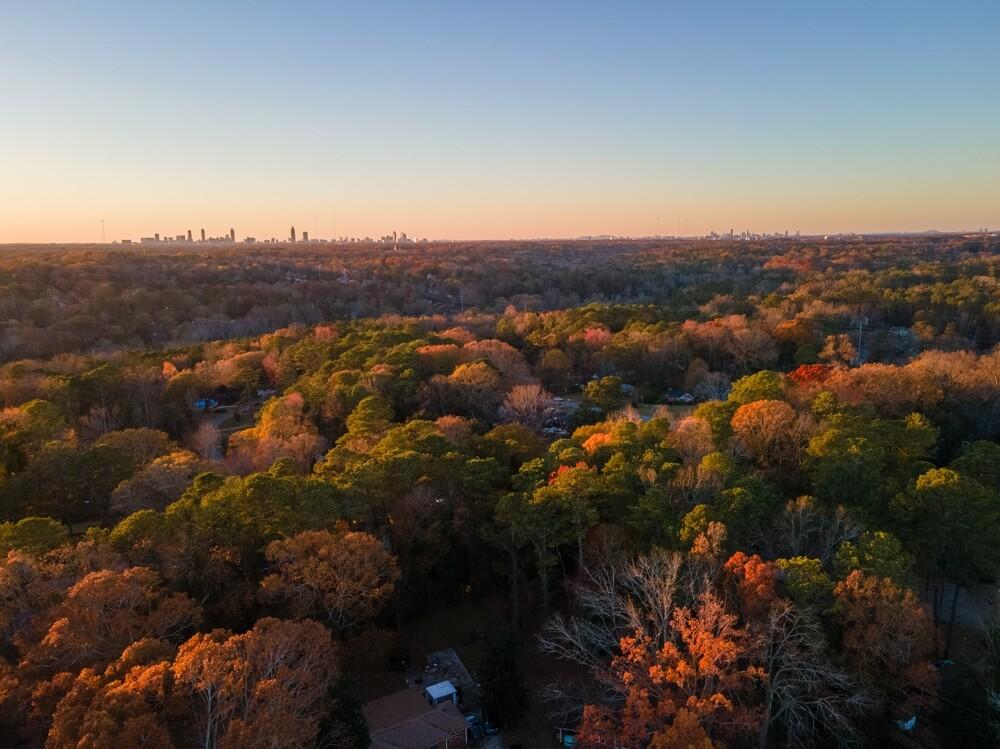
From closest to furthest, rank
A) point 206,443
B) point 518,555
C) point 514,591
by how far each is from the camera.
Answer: point 514,591
point 518,555
point 206,443

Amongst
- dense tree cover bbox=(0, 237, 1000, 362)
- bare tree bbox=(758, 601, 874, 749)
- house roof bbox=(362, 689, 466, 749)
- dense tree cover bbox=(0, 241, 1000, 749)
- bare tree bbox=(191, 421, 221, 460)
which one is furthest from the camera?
dense tree cover bbox=(0, 237, 1000, 362)

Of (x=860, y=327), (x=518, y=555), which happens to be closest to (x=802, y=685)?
(x=518, y=555)

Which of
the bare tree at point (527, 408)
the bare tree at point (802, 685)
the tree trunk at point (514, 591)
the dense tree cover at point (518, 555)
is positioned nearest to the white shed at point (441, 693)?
the dense tree cover at point (518, 555)

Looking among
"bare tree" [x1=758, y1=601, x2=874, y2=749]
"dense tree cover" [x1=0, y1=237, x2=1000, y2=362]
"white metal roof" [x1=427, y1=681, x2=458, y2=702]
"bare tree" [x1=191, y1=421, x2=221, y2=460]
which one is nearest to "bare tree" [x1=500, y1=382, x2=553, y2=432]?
"dense tree cover" [x1=0, y1=237, x2=1000, y2=362]

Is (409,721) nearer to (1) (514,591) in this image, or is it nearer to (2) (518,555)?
(1) (514,591)

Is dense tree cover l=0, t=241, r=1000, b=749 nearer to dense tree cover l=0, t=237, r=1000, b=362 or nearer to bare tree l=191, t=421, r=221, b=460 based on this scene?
bare tree l=191, t=421, r=221, b=460

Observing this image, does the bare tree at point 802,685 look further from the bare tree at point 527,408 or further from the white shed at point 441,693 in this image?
the bare tree at point 527,408

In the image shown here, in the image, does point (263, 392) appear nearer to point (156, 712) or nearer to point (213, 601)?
point (213, 601)

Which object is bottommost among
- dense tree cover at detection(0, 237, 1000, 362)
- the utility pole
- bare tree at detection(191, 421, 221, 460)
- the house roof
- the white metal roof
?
the house roof
